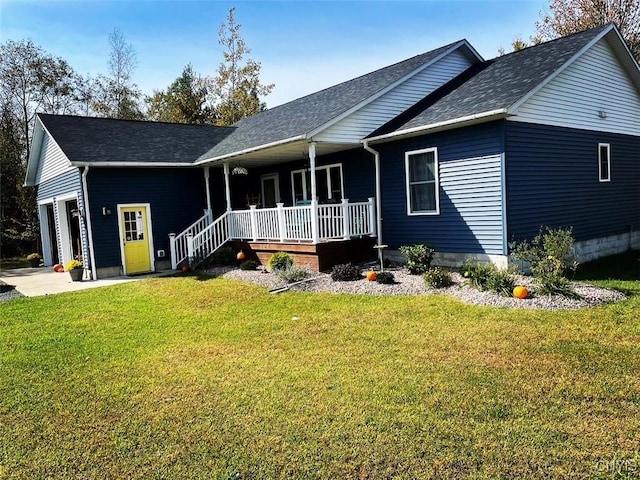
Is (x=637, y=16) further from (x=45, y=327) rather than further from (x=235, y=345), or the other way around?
(x=45, y=327)

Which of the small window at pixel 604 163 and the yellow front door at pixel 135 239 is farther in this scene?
the yellow front door at pixel 135 239

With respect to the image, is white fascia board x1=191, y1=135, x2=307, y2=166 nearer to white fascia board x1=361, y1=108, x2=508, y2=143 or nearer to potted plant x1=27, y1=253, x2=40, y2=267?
white fascia board x1=361, y1=108, x2=508, y2=143

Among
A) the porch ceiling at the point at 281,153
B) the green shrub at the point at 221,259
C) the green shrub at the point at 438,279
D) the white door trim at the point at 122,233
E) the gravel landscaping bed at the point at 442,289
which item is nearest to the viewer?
the gravel landscaping bed at the point at 442,289

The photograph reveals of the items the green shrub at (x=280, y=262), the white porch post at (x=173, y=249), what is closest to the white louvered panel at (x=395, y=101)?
the green shrub at (x=280, y=262)

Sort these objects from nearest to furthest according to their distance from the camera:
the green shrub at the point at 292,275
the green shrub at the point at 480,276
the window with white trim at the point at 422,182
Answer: the green shrub at the point at 480,276 < the green shrub at the point at 292,275 < the window with white trim at the point at 422,182

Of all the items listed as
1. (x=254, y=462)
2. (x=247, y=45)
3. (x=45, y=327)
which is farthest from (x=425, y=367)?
(x=247, y=45)

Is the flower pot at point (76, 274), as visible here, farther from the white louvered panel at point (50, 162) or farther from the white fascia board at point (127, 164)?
the white louvered panel at point (50, 162)

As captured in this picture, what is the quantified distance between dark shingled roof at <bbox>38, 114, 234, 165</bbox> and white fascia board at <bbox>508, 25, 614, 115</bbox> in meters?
9.93

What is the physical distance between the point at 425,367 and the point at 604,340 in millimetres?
2250

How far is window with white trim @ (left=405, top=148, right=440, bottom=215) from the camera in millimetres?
10273

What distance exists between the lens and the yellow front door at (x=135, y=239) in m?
13.6

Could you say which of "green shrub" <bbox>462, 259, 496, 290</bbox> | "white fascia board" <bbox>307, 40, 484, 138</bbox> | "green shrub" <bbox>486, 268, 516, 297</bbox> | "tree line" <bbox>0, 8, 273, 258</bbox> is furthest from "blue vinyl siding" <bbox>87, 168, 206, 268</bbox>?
"tree line" <bbox>0, 8, 273, 258</bbox>

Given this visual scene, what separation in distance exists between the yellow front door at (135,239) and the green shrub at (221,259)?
229cm

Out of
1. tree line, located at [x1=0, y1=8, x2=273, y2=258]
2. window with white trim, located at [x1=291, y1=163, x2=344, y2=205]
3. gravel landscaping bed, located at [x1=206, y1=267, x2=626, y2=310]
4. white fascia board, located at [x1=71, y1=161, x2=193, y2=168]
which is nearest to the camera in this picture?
gravel landscaping bed, located at [x1=206, y1=267, x2=626, y2=310]
